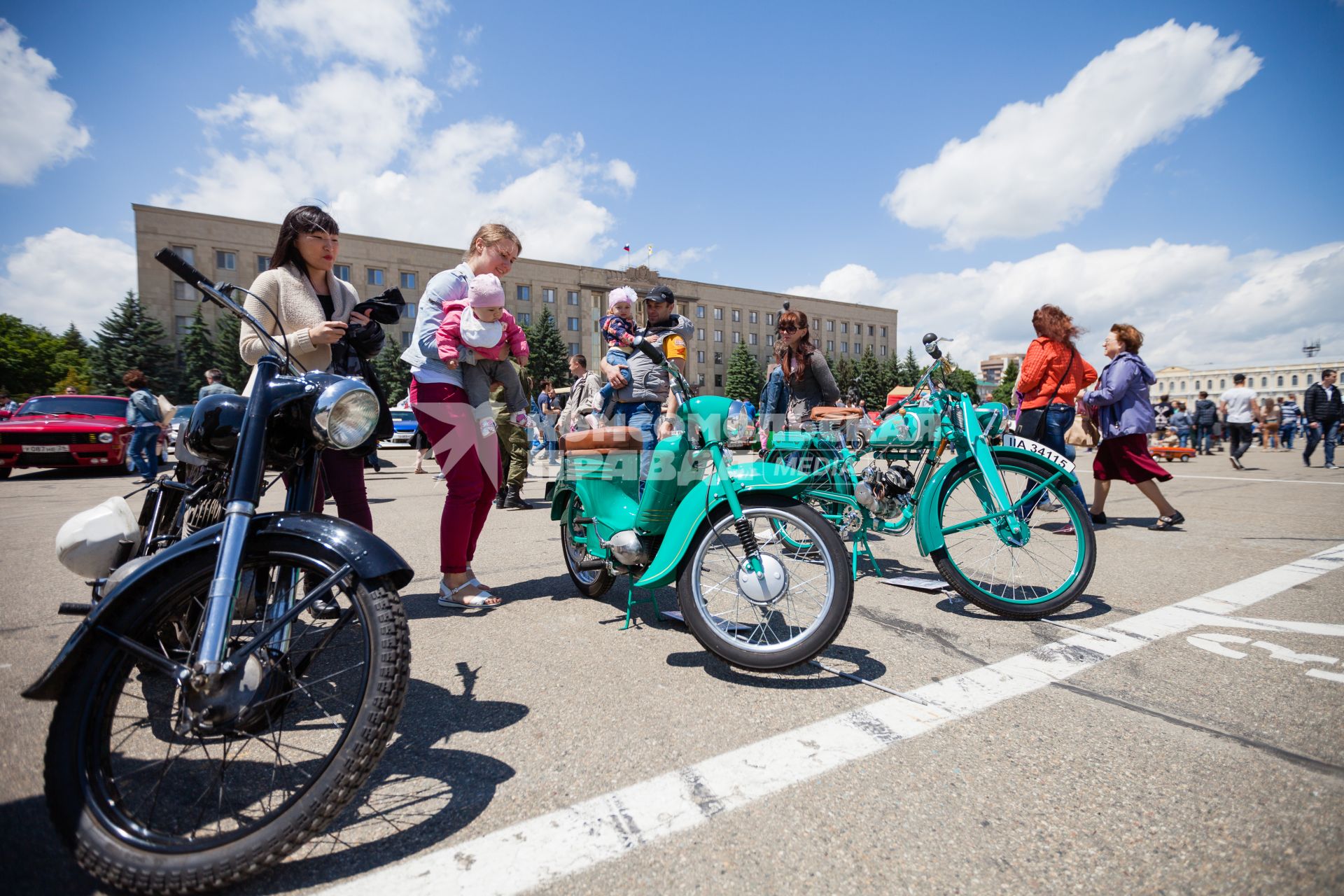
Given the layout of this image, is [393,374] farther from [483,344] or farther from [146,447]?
[483,344]

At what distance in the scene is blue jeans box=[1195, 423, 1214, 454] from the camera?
1769 cm

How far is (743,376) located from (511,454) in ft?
232

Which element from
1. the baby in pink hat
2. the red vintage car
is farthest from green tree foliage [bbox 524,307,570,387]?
the baby in pink hat

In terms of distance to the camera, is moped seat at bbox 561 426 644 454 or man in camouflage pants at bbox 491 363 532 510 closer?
moped seat at bbox 561 426 644 454

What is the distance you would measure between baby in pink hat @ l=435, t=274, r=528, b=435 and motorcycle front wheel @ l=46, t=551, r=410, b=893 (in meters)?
1.66

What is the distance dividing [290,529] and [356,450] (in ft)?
3.14

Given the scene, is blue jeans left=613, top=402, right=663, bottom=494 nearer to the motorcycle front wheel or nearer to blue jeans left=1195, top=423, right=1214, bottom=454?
the motorcycle front wheel

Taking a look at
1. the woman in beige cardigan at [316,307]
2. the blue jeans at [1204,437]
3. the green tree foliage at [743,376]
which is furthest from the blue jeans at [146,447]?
the green tree foliage at [743,376]

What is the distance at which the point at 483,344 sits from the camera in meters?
3.26

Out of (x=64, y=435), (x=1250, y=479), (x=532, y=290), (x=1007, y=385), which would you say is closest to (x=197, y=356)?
(x=532, y=290)

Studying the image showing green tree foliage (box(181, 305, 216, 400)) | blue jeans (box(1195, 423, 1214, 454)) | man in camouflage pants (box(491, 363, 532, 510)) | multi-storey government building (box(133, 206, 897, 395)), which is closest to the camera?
man in camouflage pants (box(491, 363, 532, 510))

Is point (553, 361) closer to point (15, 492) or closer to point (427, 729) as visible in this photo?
point (15, 492)

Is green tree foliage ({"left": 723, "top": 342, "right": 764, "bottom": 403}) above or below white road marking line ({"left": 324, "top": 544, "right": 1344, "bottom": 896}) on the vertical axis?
above

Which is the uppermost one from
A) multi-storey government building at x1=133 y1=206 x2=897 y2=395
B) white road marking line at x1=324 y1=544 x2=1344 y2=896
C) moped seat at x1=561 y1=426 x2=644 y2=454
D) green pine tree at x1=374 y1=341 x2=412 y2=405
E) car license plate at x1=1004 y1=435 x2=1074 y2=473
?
multi-storey government building at x1=133 y1=206 x2=897 y2=395
